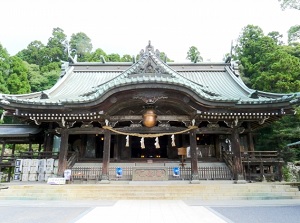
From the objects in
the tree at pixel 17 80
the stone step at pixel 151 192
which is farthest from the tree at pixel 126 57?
the stone step at pixel 151 192

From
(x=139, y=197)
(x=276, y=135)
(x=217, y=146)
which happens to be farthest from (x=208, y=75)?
(x=139, y=197)

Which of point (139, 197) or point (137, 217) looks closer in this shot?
point (137, 217)

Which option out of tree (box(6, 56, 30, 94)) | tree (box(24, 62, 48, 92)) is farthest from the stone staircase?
tree (box(24, 62, 48, 92))

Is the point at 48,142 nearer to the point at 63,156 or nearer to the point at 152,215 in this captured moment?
the point at 63,156

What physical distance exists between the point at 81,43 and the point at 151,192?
53774 mm

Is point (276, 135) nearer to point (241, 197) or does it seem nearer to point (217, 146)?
point (217, 146)

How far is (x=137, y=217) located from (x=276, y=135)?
15.6m

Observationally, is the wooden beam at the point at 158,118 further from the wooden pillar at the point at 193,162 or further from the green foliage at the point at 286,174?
the green foliage at the point at 286,174

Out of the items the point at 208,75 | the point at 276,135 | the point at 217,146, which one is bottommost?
the point at 217,146

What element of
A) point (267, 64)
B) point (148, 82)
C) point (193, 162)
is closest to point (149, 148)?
point (193, 162)

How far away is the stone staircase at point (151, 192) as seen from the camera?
895 centimetres

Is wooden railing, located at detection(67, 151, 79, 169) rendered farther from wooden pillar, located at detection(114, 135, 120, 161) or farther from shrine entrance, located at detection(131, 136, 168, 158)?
shrine entrance, located at detection(131, 136, 168, 158)

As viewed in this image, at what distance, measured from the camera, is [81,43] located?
55500 mm

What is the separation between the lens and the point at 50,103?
10570mm
